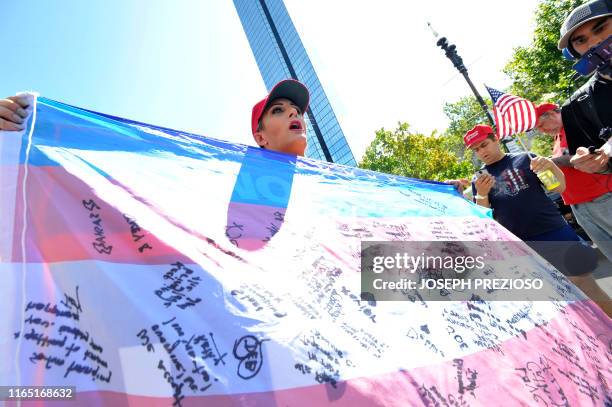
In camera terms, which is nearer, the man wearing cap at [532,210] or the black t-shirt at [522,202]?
the man wearing cap at [532,210]

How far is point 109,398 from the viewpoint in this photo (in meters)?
0.76

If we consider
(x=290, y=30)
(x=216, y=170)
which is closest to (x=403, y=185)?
(x=216, y=170)

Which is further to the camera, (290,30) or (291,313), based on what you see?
(290,30)

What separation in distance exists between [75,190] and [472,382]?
137 centimetres

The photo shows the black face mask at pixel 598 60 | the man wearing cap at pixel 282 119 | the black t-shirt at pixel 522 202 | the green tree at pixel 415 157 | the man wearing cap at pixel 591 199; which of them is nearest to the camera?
the black face mask at pixel 598 60

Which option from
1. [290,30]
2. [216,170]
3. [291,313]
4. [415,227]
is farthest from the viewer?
[290,30]

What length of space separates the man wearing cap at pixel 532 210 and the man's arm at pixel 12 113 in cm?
297

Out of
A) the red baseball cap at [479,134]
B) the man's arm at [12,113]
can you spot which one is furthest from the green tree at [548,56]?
the man's arm at [12,113]

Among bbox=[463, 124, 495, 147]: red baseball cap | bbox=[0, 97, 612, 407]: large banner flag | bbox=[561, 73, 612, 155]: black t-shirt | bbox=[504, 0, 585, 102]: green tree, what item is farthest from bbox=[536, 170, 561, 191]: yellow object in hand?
bbox=[504, 0, 585, 102]: green tree

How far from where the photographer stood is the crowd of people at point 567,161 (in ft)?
7.39

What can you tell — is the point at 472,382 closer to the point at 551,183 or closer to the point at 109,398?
the point at 109,398

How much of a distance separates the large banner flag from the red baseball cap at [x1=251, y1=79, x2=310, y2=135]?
974 mm

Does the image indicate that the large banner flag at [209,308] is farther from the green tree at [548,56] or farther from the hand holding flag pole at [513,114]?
the green tree at [548,56]

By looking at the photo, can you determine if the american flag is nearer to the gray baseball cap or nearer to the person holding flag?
the person holding flag
